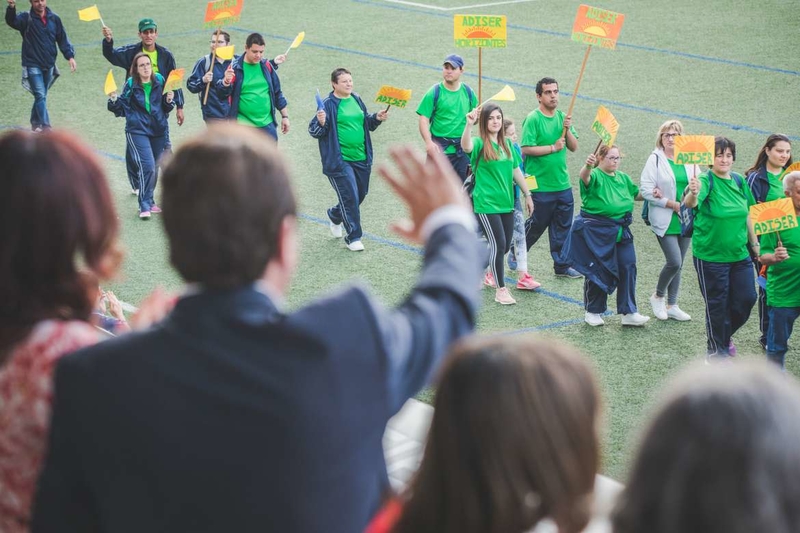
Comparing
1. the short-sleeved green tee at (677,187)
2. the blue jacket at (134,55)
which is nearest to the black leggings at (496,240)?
the short-sleeved green tee at (677,187)

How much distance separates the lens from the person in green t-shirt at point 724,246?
22.1 ft

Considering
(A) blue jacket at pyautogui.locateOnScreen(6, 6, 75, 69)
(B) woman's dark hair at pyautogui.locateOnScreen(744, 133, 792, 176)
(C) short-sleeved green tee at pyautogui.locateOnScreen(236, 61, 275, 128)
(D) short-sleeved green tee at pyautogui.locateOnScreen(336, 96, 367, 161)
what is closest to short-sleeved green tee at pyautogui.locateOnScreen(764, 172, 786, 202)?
(B) woman's dark hair at pyautogui.locateOnScreen(744, 133, 792, 176)

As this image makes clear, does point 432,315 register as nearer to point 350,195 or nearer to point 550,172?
point 550,172

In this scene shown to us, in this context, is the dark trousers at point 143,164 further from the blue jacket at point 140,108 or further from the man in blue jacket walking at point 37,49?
the man in blue jacket walking at point 37,49

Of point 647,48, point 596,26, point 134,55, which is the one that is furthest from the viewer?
point 647,48

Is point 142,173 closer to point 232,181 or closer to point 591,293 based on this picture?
point 591,293

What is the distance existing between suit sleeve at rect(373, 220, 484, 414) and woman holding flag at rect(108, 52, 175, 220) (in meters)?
8.90

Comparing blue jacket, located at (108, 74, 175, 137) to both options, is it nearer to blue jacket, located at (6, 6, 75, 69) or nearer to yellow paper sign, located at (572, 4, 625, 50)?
blue jacket, located at (6, 6, 75, 69)

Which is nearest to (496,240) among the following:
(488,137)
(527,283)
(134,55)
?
(527,283)

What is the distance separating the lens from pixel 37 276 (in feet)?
6.23

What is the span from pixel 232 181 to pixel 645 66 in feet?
50.9

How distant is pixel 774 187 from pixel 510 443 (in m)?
6.36

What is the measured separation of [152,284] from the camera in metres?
8.62

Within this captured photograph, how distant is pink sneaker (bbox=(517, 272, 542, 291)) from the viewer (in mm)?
8530
